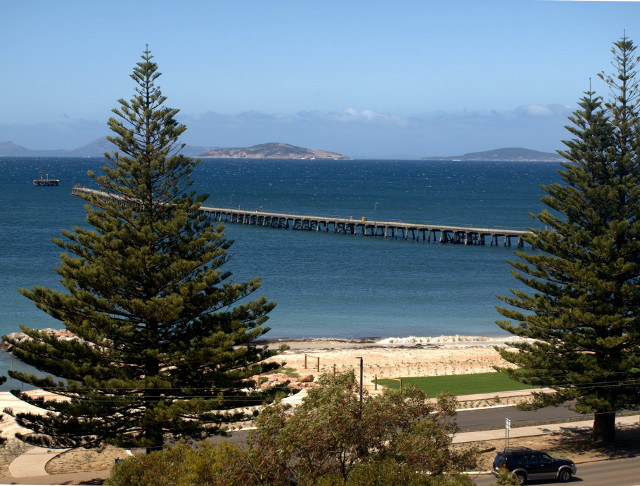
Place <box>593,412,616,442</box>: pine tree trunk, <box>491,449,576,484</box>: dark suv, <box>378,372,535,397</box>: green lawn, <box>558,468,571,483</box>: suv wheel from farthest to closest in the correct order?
<box>378,372,535,397</box>: green lawn, <box>593,412,616,442</box>: pine tree trunk, <box>558,468,571,483</box>: suv wheel, <box>491,449,576,484</box>: dark suv

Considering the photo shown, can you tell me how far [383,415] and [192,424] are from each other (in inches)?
316

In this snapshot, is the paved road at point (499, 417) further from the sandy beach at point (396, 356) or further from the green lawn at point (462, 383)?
the sandy beach at point (396, 356)

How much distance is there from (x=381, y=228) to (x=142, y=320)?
78364 millimetres

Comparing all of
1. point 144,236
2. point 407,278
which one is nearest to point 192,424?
point 144,236

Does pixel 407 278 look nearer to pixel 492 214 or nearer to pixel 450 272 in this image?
pixel 450 272

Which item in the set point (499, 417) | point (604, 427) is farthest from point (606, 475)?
point (499, 417)

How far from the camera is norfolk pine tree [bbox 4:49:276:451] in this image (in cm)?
2019

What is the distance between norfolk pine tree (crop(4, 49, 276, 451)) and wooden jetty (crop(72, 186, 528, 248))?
183 feet

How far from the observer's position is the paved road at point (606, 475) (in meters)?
20.1

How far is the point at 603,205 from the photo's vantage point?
79.6 ft

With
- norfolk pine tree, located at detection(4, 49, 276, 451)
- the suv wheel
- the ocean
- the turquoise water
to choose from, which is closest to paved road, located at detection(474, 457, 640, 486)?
the suv wheel

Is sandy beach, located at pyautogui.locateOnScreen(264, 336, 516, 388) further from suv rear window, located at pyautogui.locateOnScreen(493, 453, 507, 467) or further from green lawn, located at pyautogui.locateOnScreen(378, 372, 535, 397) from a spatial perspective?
suv rear window, located at pyautogui.locateOnScreen(493, 453, 507, 467)

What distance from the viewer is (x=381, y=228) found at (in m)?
98.8

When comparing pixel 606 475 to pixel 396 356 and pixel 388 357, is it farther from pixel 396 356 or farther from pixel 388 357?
pixel 396 356
